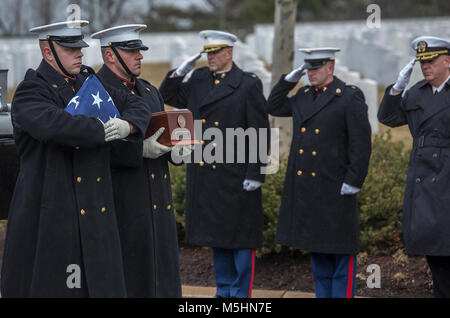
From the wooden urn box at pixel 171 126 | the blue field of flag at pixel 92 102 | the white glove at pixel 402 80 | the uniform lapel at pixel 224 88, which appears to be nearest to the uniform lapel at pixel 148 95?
the wooden urn box at pixel 171 126

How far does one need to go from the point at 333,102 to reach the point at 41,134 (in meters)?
2.46

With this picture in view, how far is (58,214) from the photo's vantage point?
12.3 feet

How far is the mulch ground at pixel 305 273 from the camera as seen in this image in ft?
19.9

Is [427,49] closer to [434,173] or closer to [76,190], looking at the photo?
[434,173]

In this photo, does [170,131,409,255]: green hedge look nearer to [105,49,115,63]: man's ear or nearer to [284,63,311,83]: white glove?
[284,63,311,83]: white glove

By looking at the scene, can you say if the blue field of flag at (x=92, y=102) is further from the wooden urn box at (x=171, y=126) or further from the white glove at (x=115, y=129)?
the wooden urn box at (x=171, y=126)

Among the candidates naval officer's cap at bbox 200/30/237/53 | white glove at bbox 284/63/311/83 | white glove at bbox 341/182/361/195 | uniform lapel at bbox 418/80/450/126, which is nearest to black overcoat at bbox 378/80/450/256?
uniform lapel at bbox 418/80/450/126

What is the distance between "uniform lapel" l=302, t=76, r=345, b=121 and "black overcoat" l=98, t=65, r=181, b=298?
5.20 ft

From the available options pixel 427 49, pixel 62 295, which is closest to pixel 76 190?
pixel 62 295

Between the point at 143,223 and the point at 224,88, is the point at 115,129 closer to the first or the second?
the point at 143,223

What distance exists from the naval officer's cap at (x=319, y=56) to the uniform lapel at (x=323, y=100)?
175mm

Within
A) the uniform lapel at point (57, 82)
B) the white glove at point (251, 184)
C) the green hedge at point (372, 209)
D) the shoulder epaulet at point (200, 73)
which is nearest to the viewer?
the uniform lapel at point (57, 82)

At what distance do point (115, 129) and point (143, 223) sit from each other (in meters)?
0.60

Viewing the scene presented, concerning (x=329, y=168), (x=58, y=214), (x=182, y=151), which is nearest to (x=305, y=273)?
(x=329, y=168)
